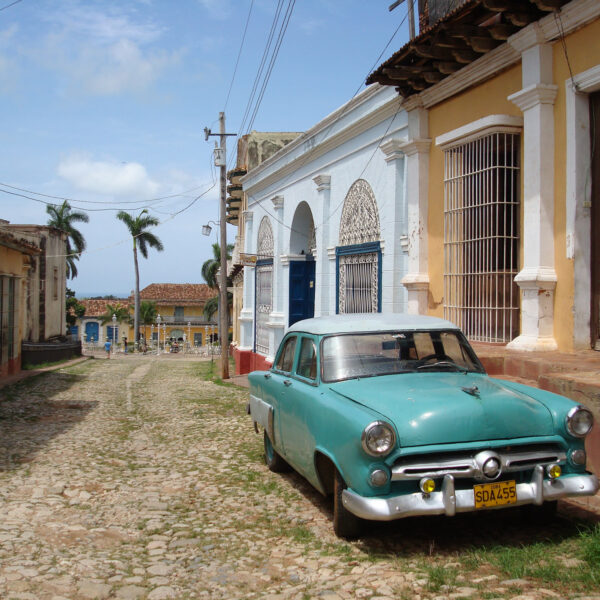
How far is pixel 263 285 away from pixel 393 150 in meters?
8.46

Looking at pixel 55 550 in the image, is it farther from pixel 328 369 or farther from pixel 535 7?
pixel 535 7

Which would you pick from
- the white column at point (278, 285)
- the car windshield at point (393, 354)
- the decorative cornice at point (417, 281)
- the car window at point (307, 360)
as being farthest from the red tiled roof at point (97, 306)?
the car windshield at point (393, 354)

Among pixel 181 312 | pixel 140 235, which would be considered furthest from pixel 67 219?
pixel 181 312

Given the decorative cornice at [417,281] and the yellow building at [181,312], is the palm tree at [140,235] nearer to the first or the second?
the yellow building at [181,312]

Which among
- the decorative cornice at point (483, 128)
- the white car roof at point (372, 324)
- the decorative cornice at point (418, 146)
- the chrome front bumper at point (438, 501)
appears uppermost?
the decorative cornice at point (418, 146)

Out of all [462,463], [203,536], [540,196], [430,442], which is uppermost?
[540,196]

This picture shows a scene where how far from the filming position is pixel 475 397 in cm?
411

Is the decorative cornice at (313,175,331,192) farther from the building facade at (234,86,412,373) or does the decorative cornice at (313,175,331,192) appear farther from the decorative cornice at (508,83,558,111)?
the decorative cornice at (508,83,558,111)

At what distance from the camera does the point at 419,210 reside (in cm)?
922

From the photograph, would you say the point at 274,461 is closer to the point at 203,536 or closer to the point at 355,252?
the point at 203,536

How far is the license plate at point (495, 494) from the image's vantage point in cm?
378

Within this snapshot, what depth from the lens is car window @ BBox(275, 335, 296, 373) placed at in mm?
5797

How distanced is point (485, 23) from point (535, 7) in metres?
0.94

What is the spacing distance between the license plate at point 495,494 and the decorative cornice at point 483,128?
4.84 meters
